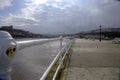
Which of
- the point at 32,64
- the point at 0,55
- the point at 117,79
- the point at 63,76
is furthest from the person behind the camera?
the point at 63,76

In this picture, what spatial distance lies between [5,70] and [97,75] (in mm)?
5963

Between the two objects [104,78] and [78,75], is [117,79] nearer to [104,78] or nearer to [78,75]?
[104,78]

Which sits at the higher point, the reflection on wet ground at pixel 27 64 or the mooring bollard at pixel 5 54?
the mooring bollard at pixel 5 54

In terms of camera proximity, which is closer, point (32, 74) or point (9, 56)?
point (9, 56)

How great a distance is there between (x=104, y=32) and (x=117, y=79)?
174 metres

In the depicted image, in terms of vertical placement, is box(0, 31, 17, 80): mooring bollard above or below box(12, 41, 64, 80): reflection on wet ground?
above

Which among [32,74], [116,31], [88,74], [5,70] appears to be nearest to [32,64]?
[32,74]

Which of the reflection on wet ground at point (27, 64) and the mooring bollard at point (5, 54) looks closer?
the mooring bollard at point (5, 54)

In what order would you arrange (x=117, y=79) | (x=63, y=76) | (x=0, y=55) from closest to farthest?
(x=0, y=55)
(x=117, y=79)
(x=63, y=76)

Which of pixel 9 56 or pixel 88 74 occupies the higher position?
pixel 9 56

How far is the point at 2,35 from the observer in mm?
1035

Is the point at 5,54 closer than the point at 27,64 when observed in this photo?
Yes

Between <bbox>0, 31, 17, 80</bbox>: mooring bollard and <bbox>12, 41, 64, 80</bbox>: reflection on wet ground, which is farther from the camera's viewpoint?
<bbox>12, 41, 64, 80</bbox>: reflection on wet ground

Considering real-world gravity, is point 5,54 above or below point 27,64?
above
